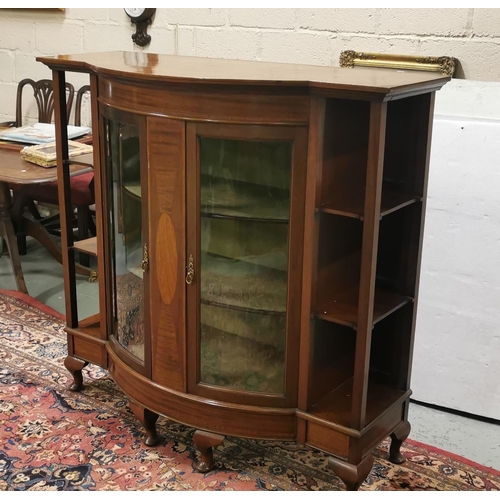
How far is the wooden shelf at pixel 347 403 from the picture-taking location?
200 centimetres

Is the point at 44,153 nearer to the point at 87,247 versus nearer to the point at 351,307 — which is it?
the point at 87,247

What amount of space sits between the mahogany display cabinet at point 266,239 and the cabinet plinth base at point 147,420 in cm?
2

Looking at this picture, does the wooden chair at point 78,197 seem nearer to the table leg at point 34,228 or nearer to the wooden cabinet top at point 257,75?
the table leg at point 34,228

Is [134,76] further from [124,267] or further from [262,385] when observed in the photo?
[262,385]

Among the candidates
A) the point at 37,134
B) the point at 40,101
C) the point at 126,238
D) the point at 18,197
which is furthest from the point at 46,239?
the point at 126,238

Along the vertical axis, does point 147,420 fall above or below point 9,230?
below

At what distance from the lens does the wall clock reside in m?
3.36

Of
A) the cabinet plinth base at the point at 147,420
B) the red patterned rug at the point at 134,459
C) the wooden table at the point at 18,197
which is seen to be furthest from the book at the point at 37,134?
the cabinet plinth base at the point at 147,420

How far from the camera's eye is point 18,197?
3.71 m

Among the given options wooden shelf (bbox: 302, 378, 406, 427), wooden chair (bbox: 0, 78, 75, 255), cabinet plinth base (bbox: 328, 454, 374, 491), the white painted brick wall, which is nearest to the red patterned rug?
cabinet plinth base (bbox: 328, 454, 374, 491)

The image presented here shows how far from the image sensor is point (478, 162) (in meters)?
2.37

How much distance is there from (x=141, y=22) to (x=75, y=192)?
0.86 meters

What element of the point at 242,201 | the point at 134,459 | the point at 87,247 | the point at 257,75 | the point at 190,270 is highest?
the point at 257,75

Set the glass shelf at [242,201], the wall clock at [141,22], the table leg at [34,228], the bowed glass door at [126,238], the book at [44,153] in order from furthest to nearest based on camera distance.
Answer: the table leg at [34,228]
the wall clock at [141,22]
the book at [44,153]
the bowed glass door at [126,238]
the glass shelf at [242,201]
